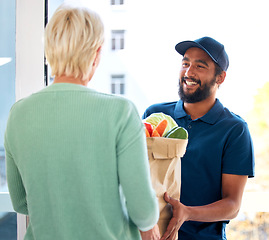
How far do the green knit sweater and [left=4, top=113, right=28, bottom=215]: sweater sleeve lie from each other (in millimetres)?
80

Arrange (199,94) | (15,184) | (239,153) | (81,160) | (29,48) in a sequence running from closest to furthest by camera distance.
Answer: (81,160)
(15,184)
(239,153)
(199,94)
(29,48)

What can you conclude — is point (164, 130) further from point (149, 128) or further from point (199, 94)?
point (199, 94)

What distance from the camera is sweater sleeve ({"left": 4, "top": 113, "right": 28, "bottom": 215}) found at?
1.03 meters

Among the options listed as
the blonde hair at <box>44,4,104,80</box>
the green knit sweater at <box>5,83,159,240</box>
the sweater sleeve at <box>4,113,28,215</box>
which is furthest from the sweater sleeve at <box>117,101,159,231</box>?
the sweater sleeve at <box>4,113,28,215</box>

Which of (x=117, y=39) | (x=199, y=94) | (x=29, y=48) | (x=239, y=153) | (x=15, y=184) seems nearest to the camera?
(x=15, y=184)

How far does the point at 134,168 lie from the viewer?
891 millimetres

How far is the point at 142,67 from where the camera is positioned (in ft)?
6.49

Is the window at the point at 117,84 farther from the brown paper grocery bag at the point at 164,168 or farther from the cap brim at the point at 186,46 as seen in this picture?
the brown paper grocery bag at the point at 164,168

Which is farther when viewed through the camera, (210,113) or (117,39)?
(117,39)

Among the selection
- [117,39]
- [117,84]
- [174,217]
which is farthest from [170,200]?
[117,39]

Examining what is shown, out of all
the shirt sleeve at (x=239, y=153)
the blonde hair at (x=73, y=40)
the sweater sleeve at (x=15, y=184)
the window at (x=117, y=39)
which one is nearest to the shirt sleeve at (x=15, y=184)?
the sweater sleeve at (x=15, y=184)

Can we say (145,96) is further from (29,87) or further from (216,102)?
(29,87)

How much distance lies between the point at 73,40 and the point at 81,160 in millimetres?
309

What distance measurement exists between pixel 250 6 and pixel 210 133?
2.83 ft
